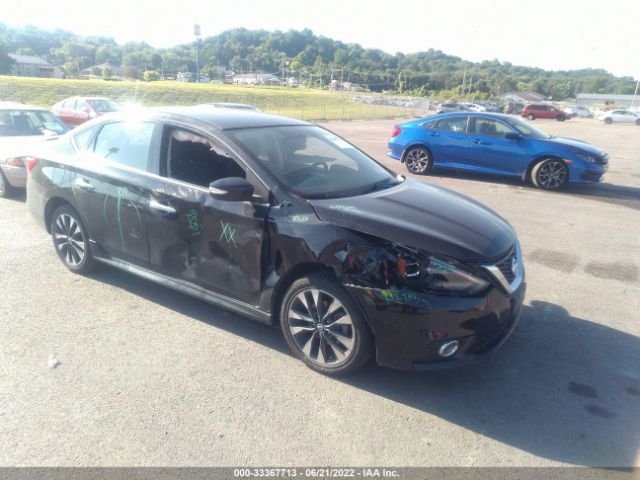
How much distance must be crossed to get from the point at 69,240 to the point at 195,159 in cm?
191

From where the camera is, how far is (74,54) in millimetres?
123312

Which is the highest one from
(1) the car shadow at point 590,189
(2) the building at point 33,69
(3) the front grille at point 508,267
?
(2) the building at point 33,69

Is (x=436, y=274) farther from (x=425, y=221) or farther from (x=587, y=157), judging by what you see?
(x=587, y=157)

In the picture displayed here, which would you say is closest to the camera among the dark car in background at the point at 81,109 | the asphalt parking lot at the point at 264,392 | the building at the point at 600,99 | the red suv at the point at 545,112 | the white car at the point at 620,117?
the asphalt parking lot at the point at 264,392

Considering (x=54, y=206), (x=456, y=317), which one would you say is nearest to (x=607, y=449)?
(x=456, y=317)

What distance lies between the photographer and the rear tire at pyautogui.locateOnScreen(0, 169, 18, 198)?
7934 mm

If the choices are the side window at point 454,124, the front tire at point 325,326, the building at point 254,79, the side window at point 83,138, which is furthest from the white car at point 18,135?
the building at point 254,79

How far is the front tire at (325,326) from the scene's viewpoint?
10.4ft

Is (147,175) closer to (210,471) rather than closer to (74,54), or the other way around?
(210,471)

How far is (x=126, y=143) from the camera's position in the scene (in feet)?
14.5

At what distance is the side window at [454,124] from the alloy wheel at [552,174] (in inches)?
75.4

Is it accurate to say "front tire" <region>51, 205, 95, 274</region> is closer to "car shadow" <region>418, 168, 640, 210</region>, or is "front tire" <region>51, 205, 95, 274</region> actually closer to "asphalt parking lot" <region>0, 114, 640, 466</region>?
"asphalt parking lot" <region>0, 114, 640, 466</region>

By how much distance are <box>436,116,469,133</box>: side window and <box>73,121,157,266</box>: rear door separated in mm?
8371

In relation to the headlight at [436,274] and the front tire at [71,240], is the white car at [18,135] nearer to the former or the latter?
the front tire at [71,240]
